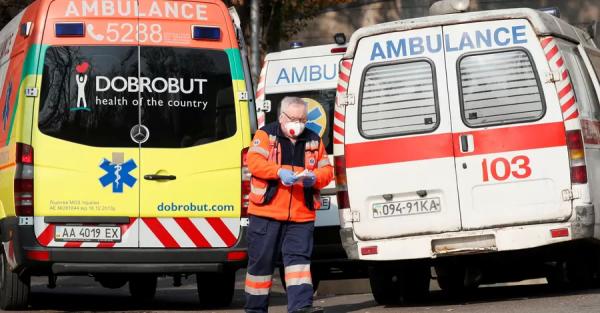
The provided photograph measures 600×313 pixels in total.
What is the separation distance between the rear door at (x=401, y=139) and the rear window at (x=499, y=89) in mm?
177

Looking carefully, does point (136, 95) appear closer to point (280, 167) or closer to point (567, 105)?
point (280, 167)

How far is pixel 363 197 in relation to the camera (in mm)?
11492

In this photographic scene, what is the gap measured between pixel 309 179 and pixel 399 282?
98.5 inches

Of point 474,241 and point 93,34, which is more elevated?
point 93,34

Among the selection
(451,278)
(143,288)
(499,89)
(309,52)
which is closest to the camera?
(499,89)

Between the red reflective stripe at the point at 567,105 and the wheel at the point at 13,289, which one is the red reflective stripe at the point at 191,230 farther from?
the red reflective stripe at the point at 567,105

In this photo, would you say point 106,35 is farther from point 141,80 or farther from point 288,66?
point 288,66

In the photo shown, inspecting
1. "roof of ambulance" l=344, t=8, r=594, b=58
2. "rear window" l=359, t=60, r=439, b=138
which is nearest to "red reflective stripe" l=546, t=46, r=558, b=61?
"roof of ambulance" l=344, t=8, r=594, b=58

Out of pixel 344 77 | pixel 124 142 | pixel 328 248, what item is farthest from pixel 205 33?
pixel 328 248

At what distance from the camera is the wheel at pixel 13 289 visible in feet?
40.6

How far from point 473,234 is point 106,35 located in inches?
129

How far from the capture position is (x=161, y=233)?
12.1m

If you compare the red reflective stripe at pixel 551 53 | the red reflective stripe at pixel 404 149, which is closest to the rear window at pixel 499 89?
the red reflective stripe at pixel 551 53

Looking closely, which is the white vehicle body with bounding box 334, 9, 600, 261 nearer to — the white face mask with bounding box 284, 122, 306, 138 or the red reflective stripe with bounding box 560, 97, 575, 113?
the red reflective stripe with bounding box 560, 97, 575, 113
